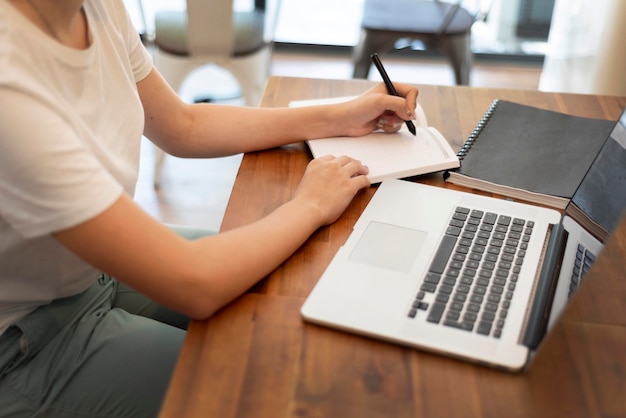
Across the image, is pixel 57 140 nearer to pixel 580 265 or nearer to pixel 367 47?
pixel 580 265

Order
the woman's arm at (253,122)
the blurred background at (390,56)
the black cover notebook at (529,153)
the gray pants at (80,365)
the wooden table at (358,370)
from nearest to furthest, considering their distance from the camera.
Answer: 1. the wooden table at (358,370)
2. the gray pants at (80,365)
3. the black cover notebook at (529,153)
4. the woman's arm at (253,122)
5. the blurred background at (390,56)

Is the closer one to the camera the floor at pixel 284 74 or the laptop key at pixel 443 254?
the laptop key at pixel 443 254

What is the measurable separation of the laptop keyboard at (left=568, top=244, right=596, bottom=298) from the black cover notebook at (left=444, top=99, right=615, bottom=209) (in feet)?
0.57

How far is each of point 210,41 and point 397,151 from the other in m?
1.37

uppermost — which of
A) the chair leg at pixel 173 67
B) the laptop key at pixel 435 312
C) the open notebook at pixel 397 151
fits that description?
the laptop key at pixel 435 312

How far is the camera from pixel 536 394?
0.74 m

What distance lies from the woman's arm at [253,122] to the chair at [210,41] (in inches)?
45.2

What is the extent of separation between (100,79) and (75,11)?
96 millimetres

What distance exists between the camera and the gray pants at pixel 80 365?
927mm

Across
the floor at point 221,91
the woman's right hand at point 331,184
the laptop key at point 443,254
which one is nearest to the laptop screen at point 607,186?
the laptop key at point 443,254

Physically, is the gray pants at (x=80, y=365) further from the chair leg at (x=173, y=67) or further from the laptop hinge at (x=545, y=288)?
the chair leg at (x=173, y=67)

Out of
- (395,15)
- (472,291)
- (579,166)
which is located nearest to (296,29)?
(395,15)

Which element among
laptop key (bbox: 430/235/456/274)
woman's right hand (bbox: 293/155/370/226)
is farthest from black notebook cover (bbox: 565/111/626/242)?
woman's right hand (bbox: 293/155/370/226)

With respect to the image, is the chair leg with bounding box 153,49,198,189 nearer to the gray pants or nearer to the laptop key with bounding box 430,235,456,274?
the gray pants
